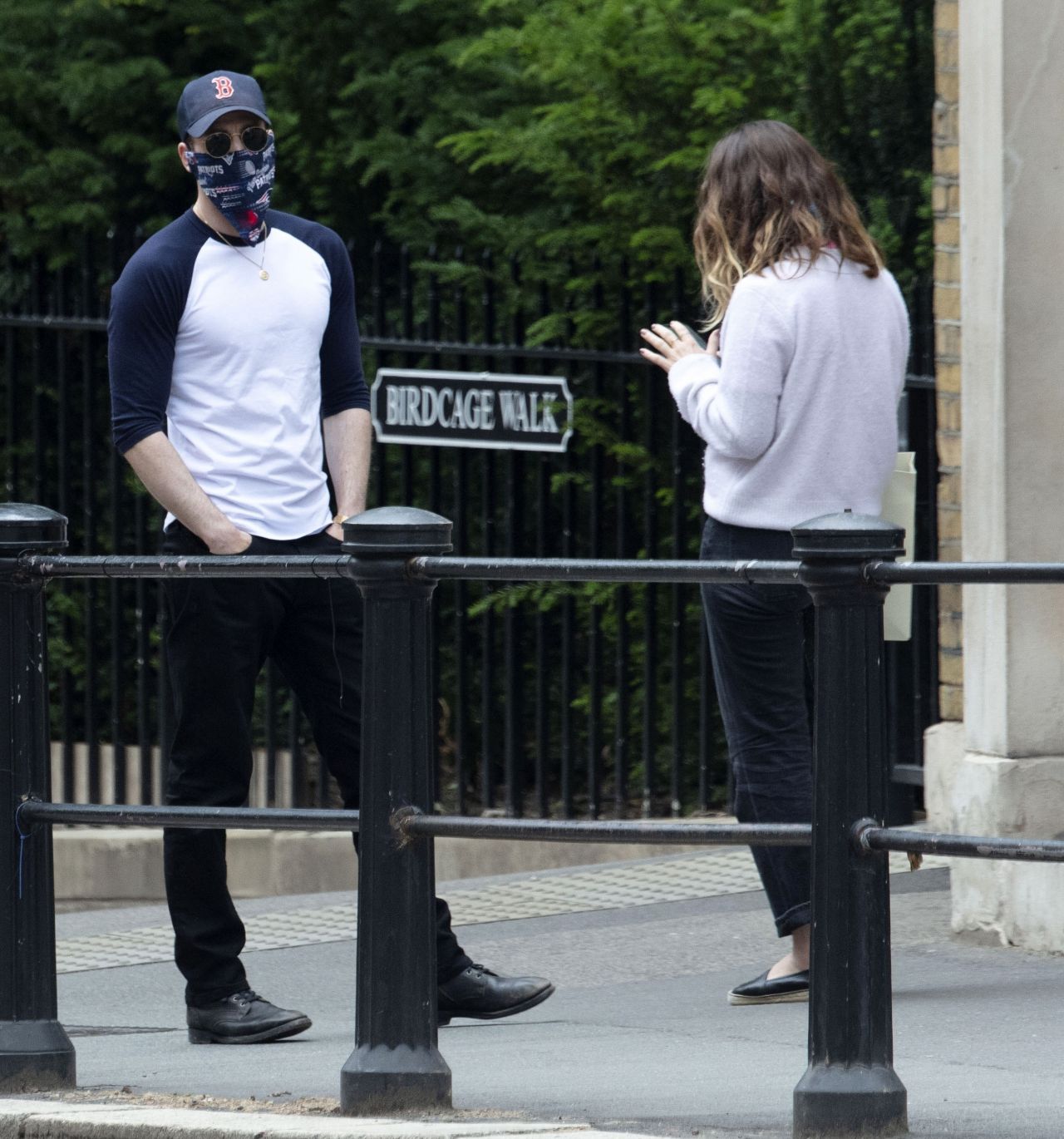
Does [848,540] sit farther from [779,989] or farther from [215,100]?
[215,100]

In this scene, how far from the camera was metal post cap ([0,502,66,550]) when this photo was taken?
4012 mm

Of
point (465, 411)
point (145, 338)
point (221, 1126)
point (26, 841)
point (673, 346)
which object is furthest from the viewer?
point (465, 411)

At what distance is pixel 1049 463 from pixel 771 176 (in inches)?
39.0

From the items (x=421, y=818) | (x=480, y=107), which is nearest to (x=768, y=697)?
(x=421, y=818)

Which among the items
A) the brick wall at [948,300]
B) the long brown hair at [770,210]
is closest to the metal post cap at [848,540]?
the long brown hair at [770,210]

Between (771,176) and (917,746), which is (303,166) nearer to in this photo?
(917,746)

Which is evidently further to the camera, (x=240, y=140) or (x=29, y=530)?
(x=240, y=140)

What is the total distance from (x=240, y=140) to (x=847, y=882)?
85.4 inches

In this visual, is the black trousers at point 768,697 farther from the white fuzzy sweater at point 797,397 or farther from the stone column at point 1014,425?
the stone column at point 1014,425

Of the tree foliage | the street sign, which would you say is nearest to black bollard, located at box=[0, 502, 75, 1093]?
the street sign

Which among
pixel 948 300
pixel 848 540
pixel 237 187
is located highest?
pixel 237 187

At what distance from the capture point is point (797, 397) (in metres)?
4.52

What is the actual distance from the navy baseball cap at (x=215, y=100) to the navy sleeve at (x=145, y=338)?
294 millimetres

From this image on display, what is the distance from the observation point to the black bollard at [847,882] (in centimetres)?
325
